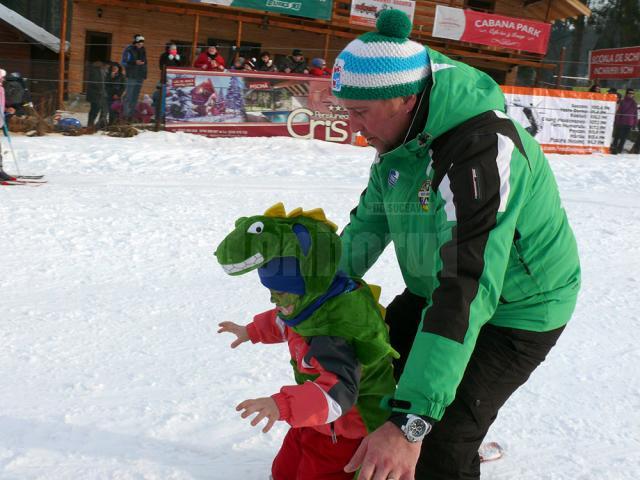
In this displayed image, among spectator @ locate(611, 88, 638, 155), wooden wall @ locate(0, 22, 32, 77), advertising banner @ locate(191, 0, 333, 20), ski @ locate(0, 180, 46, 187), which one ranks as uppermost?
advertising banner @ locate(191, 0, 333, 20)

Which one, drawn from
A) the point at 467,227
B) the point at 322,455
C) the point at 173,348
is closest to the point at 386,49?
the point at 467,227

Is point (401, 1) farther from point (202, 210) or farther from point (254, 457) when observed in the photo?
point (254, 457)

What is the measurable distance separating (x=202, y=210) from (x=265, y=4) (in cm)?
1100

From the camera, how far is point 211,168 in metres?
9.83

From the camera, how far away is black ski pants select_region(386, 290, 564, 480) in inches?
83.2

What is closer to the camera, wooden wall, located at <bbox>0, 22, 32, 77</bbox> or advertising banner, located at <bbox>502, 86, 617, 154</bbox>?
advertising banner, located at <bbox>502, 86, 617, 154</bbox>

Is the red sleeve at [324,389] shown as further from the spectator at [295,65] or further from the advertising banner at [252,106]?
the spectator at [295,65]

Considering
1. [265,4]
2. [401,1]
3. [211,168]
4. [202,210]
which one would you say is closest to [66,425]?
[202,210]

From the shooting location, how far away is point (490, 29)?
19453mm

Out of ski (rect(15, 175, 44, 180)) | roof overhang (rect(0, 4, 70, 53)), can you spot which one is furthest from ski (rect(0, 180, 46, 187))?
roof overhang (rect(0, 4, 70, 53))

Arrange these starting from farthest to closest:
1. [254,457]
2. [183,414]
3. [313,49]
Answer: [313,49] < [183,414] < [254,457]

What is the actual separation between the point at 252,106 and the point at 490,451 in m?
10.3

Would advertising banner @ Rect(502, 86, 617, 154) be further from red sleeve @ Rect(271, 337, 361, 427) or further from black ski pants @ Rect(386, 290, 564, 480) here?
red sleeve @ Rect(271, 337, 361, 427)

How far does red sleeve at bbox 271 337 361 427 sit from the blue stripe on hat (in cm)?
83
